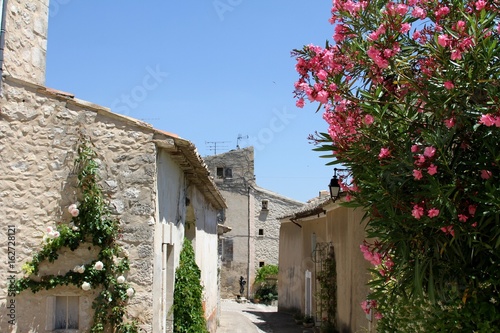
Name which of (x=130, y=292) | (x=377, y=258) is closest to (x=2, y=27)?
(x=130, y=292)

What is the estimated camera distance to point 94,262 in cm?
830

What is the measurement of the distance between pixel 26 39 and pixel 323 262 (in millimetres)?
12290

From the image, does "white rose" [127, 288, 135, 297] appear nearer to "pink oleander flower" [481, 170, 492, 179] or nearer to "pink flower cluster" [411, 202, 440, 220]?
"pink flower cluster" [411, 202, 440, 220]

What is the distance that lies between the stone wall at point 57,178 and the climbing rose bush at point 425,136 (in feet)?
12.8

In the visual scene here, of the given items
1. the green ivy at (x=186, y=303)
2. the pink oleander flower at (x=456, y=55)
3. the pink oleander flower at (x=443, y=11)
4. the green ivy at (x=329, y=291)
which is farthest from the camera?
the green ivy at (x=329, y=291)

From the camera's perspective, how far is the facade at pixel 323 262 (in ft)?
43.6

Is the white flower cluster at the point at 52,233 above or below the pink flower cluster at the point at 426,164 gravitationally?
below

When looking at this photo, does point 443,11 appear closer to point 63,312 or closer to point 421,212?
point 421,212

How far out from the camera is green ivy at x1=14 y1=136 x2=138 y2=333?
8234 millimetres

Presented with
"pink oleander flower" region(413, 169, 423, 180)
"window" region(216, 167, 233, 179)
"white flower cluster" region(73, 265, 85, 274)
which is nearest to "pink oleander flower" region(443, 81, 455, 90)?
"pink oleander flower" region(413, 169, 423, 180)

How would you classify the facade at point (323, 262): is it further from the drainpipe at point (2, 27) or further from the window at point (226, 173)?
the window at point (226, 173)

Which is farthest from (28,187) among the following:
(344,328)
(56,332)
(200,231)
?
(344,328)

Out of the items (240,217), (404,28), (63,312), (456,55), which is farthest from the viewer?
(240,217)

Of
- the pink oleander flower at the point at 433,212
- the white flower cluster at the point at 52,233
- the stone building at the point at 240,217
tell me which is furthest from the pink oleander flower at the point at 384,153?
the stone building at the point at 240,217
